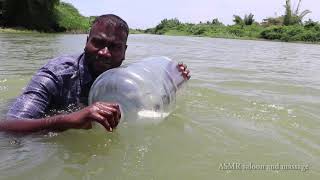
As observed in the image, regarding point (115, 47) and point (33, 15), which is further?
point (33, 15)

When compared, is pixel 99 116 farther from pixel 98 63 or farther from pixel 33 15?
pixel 33 15

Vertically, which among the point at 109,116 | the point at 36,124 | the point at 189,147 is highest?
the point at 109,116

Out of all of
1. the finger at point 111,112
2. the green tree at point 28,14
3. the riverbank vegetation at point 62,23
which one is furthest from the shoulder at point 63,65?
the green tree at point 28,14

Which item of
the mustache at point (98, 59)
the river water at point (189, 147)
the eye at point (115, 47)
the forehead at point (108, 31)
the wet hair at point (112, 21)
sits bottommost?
the river water at point (189, 147)

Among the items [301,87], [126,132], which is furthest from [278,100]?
[126,132]

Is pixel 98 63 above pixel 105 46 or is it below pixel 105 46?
below

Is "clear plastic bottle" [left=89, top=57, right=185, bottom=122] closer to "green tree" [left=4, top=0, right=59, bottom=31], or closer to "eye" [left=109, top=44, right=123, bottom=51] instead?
"eye" [left=109, top=44, right=123, bottom=51]

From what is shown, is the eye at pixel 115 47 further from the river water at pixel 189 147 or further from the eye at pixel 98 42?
the river water at pixel 189 147

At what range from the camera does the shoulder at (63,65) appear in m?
3.26

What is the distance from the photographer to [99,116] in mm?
2607

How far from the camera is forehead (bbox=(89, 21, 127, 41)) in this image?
325 cm

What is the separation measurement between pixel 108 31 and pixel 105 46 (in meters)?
0.11

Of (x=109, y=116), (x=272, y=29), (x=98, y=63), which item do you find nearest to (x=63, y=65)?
(x=98, y=63)

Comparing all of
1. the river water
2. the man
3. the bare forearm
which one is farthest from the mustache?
the bare forearm
